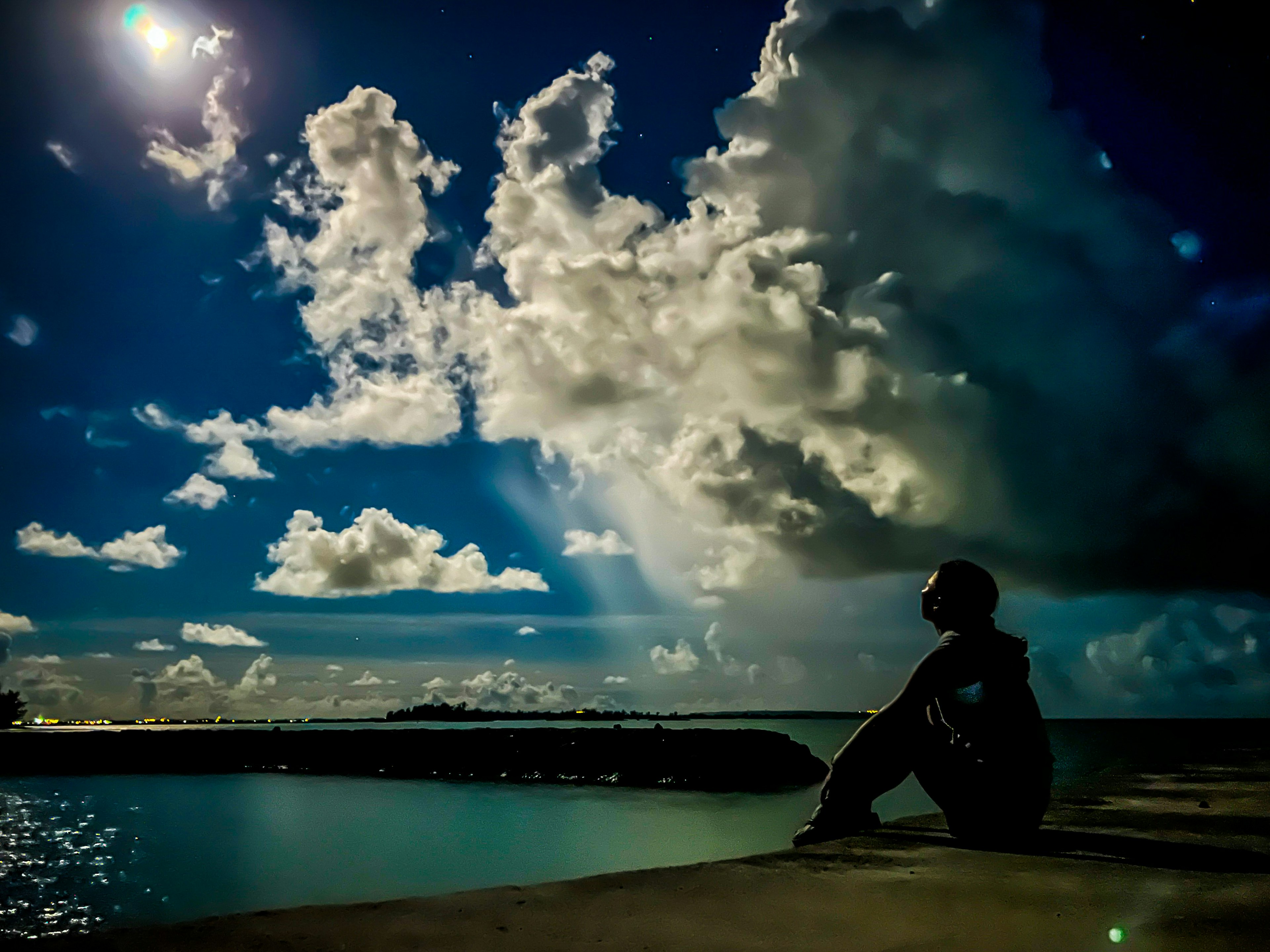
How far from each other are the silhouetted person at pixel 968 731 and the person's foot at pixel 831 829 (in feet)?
1.56

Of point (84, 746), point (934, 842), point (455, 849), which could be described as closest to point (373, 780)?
point (455, 849)

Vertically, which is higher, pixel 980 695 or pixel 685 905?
pixel 980 695

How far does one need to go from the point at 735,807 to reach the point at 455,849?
11.9m

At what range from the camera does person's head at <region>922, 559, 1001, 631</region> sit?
266 inches

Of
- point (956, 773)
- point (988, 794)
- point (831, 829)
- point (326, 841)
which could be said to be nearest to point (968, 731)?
point (956, 773)

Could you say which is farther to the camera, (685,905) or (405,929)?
(685,905)

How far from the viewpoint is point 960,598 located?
268 inches

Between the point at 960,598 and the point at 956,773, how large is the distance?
58.0 inches

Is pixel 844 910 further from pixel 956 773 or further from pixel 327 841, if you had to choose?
pixel 327 841

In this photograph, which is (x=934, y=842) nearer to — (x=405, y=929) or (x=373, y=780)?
(x=405, y=929)

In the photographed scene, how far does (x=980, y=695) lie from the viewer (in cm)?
644

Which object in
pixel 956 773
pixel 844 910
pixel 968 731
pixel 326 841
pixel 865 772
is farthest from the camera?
pixel 326 841

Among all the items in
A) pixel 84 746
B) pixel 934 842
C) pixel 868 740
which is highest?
pixel 868 740

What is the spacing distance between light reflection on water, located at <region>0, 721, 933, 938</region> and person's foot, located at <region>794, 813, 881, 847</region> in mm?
5187
